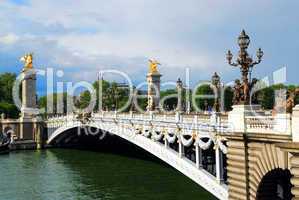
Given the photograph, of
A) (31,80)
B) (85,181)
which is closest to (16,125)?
(31,80)

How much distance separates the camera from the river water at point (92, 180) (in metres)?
28.0

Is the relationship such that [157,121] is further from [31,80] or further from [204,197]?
[31,80]

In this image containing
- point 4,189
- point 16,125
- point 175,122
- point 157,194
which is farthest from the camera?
point 16,125

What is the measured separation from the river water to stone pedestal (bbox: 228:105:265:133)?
31.6 feet

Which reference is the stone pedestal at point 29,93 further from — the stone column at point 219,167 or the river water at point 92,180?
the stone column at point 219,167

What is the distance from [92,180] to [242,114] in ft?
64.3

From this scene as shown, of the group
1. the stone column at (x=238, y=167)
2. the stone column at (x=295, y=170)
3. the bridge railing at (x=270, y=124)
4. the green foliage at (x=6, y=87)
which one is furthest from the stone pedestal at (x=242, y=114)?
the green foliage at (x=6, y=87)

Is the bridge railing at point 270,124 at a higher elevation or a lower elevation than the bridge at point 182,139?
higher

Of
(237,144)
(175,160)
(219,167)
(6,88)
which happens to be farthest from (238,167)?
(6,88)

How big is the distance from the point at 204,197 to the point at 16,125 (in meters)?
41.7

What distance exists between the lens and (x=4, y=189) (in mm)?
30766

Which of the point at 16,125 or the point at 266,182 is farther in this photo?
the point at 16,125

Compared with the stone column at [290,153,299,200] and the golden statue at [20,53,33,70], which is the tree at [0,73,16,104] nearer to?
the golden statue at [20,53,33,70]

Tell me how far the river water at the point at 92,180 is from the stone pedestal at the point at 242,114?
9.64m
